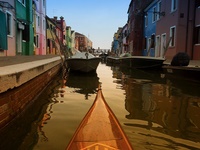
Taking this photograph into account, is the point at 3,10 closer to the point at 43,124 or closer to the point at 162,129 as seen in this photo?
the point at 43,124

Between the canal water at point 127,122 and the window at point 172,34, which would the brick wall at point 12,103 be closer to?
the canal water at point 127,122

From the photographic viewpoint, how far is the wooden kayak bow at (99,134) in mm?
2312

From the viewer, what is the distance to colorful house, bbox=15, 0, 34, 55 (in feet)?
54.4

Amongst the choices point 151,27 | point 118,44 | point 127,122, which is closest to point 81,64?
point 127,122

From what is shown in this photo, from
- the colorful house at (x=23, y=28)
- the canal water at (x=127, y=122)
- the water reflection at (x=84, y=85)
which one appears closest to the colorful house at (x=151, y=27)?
the colorful house at (x=23, y=28)

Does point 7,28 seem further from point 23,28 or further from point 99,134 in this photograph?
point 99,134

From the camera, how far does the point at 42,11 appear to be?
2712 cm

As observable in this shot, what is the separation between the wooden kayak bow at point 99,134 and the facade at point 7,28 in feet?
35.7

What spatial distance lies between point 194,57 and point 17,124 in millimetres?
14137

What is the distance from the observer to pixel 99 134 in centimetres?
252

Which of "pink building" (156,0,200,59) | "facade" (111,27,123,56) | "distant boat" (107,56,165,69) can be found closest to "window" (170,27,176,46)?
"pink building" (156,0,200,59)

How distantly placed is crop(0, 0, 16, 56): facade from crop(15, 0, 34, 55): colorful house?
46.3 inches

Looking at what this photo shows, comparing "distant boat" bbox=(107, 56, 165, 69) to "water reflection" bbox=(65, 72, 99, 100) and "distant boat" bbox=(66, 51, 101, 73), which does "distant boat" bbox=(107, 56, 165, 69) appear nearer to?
"distant boat" bbox=(66, 51, 101, 73)

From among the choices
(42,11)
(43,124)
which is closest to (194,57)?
(43,124)
